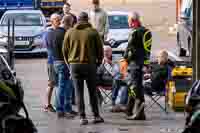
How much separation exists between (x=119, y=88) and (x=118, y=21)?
37.7ft

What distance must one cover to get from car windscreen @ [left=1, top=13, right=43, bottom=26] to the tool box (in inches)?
470

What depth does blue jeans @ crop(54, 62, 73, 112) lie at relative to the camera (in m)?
13.9

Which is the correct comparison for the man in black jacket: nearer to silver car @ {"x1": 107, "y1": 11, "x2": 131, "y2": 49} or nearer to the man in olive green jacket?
the man in olive green jacket

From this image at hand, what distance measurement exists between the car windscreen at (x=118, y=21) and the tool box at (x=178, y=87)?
1052cm

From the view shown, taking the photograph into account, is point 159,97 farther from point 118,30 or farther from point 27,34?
point 27,34

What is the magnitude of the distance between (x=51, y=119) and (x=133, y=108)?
1.49 m

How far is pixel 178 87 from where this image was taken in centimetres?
1487

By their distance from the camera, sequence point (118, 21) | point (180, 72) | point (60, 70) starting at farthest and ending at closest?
1. point (118, 21)
2. point (180, 72)
3. point (60, 70)

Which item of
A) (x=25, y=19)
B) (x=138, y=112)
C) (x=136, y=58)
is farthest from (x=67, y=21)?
(x=25, y=19)

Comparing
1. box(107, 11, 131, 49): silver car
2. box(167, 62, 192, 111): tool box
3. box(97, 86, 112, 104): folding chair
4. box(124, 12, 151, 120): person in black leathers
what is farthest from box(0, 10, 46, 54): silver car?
box(124, 12, 151, 120): person in black leathers

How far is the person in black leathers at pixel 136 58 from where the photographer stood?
44.3 feet

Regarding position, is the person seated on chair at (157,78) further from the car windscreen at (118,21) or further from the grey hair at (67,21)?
the car windscreen at (118,21)

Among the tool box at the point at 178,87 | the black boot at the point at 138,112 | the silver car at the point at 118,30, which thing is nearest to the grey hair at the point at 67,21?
the black boot at the point at 138,112

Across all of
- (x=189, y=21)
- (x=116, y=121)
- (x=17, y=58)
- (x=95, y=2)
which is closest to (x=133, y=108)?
(x=116, y=121)
